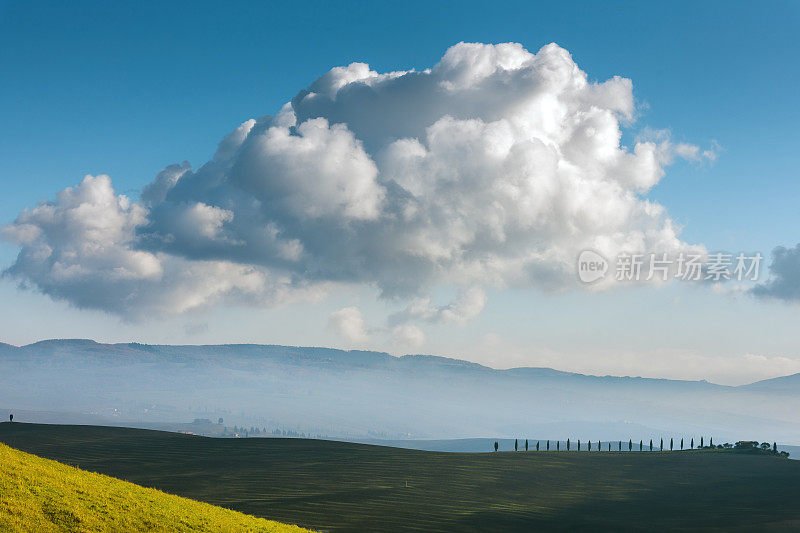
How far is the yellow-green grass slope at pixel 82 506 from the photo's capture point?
3184cm

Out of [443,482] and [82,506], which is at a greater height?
[82,506]

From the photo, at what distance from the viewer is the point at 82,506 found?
34562mm

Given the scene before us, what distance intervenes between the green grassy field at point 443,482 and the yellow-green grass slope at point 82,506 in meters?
20.7

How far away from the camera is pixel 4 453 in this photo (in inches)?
1569

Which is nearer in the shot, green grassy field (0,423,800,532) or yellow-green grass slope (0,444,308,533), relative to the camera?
yellow-green grass slope (0,444,308,533)

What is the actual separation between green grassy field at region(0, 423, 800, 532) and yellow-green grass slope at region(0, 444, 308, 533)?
2068cm

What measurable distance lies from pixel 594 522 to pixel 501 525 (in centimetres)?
1151

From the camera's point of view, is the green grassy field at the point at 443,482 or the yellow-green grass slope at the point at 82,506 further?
the green grassy field at the point at 443,482

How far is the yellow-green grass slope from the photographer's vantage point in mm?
31844

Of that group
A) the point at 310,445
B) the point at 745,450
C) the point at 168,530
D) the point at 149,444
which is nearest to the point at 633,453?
the point at 745,450

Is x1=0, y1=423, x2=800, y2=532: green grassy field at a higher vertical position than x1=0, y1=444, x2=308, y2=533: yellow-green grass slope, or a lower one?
lower

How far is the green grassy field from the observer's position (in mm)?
67788

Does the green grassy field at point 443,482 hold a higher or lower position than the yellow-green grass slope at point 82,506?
lower

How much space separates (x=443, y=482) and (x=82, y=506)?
64049mm
